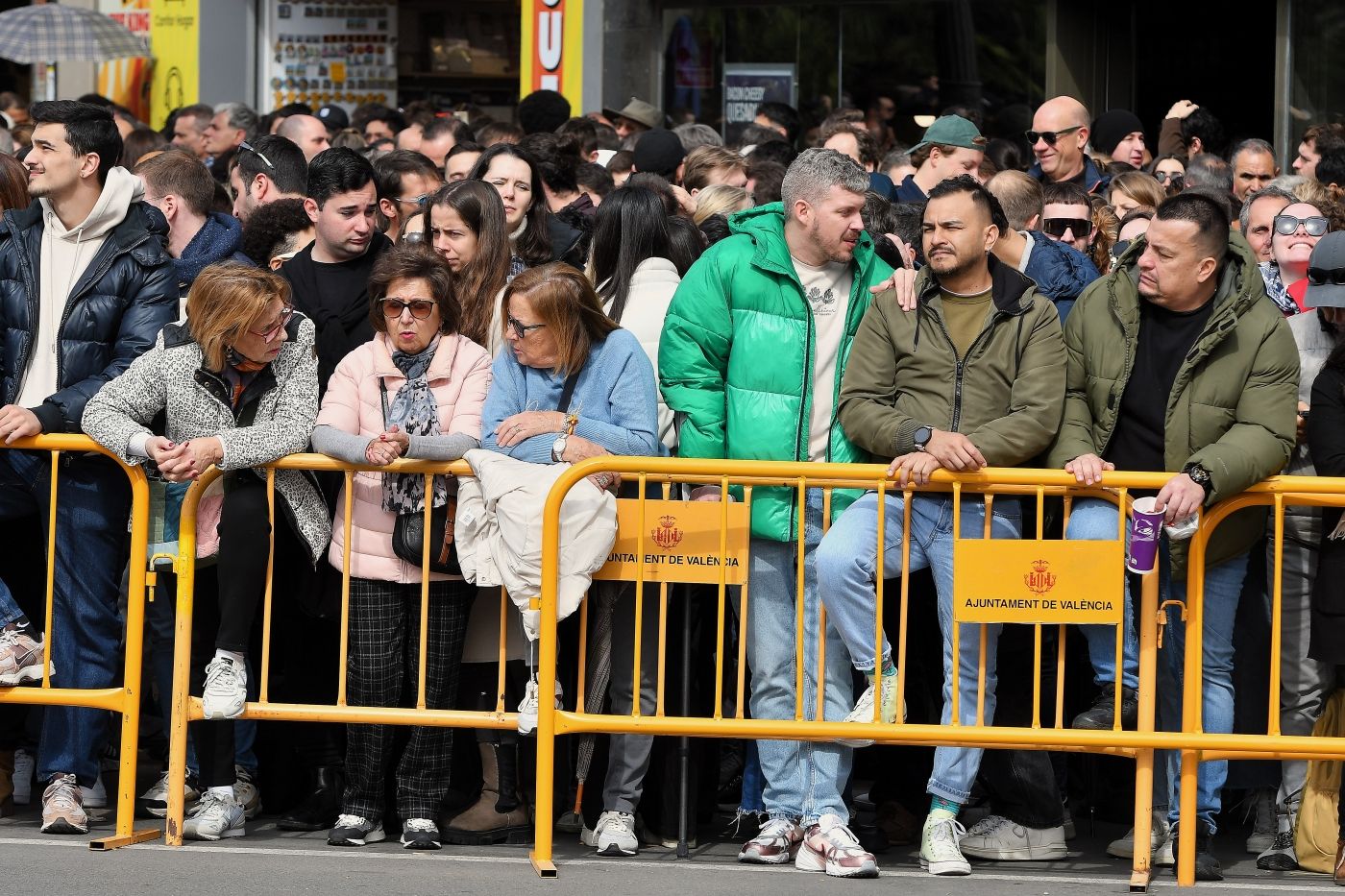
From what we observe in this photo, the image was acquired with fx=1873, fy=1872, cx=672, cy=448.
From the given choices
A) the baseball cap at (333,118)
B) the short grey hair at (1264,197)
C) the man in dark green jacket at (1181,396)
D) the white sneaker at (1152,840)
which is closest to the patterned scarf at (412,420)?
the man in dark green jacket at (1181,396)

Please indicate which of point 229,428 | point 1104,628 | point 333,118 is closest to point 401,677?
point 229,428

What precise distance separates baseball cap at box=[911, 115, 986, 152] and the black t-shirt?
340 cm

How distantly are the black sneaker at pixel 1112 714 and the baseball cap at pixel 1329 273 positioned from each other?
1517mm

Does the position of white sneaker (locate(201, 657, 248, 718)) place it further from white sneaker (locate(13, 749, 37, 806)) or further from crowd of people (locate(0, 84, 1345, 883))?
white sneaker (locate(13, 749, 37, 806))

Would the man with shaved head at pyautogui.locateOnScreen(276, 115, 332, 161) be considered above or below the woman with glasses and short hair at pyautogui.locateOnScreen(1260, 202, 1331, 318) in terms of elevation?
above

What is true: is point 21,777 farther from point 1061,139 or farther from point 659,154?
point 1061,139

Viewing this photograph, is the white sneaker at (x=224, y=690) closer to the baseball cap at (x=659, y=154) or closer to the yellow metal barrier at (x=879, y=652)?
the yellow metal barrier at (x=879, y=652)

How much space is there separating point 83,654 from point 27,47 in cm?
1309

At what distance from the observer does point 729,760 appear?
7570 mm

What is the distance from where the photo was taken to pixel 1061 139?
10430 mm

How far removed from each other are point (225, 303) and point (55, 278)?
2.79 ft

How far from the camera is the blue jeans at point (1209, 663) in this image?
636cm

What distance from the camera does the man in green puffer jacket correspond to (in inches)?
255

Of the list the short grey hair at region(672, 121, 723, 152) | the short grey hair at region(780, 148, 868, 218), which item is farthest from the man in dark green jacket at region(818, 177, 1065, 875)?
the short grey hair at region(672, 121, 723, 152)
